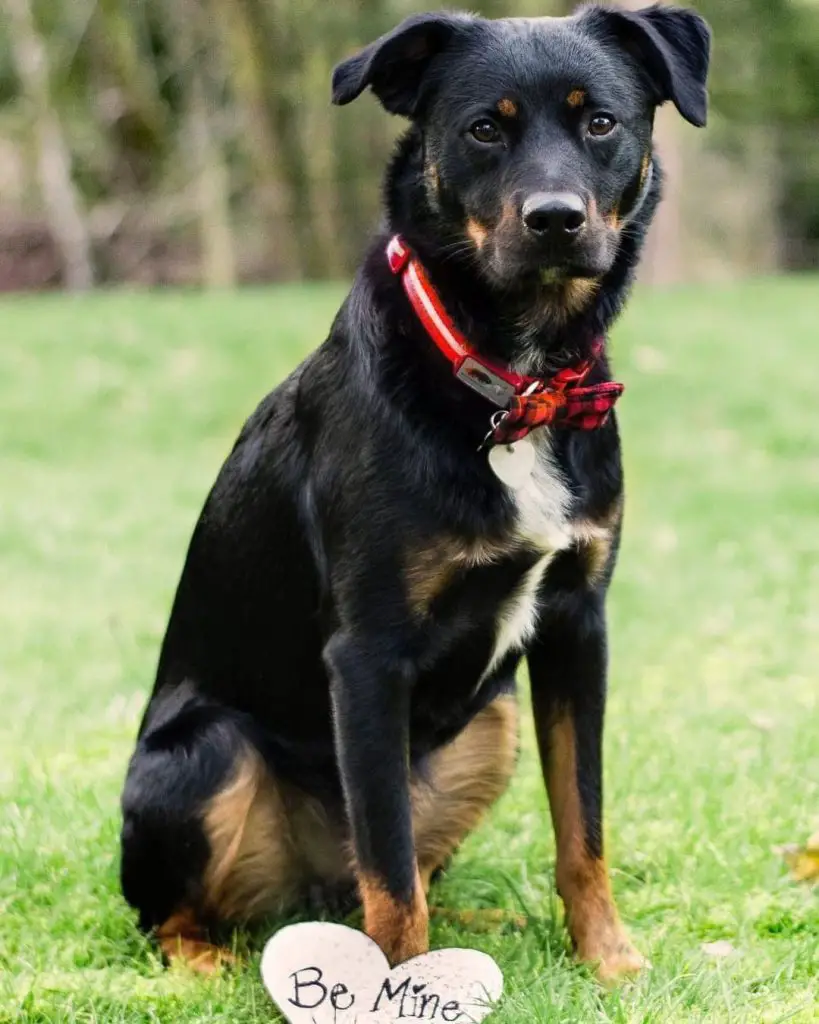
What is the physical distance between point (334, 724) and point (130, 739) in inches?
86.5

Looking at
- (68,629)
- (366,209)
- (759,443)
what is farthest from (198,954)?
(366,209)

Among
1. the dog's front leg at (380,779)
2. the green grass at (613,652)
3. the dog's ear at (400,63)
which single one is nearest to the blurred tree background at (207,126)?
the green grass at (613,652)

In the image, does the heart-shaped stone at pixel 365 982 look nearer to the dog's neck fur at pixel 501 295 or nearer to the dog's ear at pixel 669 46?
the dog's neck fur at pixel 501 295

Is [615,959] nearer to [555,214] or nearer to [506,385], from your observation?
[506,385]

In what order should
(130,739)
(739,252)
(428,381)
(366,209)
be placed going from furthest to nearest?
(739,252) → (366,209) → (130,739) → (428,381)

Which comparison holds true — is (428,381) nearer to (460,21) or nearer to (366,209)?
(460,21)

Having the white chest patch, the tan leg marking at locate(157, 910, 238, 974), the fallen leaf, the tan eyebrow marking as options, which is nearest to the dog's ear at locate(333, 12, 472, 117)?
the tan eyebrow marking

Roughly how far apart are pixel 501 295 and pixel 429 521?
1.68ft

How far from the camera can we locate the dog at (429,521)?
9.37 feet

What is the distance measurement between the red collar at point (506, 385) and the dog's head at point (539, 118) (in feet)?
0.38

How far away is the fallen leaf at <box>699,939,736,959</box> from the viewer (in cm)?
317

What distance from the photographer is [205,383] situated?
11586 millimetres

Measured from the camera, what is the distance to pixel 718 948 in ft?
10.6

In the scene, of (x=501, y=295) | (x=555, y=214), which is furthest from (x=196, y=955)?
(x=555, y=214)
